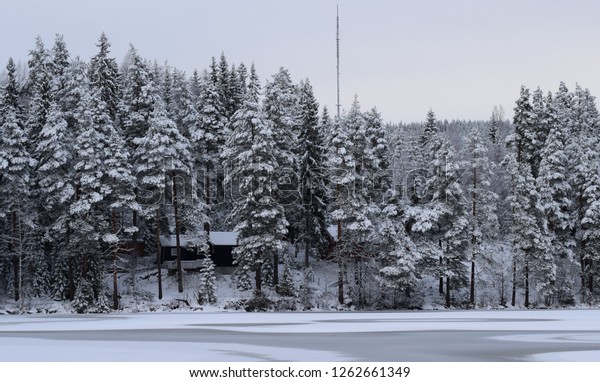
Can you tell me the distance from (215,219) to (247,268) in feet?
70.7

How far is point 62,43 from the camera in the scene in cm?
6088

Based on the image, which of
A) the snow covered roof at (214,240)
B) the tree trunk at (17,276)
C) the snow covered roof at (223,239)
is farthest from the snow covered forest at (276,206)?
the snow covered roof at (223,239)

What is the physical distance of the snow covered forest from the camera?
42.7m

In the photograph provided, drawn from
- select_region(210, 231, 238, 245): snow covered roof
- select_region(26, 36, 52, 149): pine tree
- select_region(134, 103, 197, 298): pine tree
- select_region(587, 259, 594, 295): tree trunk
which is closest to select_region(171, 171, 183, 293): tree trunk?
select_region(134, 103, 197, 298): pine tree

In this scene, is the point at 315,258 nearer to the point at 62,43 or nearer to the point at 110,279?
the point at 110,279

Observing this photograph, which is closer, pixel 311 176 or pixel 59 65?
pixel 311 176

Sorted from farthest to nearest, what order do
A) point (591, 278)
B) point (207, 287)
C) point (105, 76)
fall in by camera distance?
point (105, 76), point (591, 278), point (207, 287)

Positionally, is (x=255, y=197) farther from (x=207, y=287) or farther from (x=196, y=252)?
(x=196, y=252)

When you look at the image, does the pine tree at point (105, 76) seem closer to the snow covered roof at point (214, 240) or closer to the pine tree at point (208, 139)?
the pine tree at point (208, 139)

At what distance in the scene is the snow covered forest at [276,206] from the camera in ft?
140

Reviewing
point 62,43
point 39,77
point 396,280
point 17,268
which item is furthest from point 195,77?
point 396,280

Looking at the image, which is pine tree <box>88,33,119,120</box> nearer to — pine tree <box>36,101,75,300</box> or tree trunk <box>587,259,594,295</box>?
pine tree <box>36,101,75,300</box>

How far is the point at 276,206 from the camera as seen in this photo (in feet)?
145

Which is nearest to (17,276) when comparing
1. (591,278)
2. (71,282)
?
(71,282)
